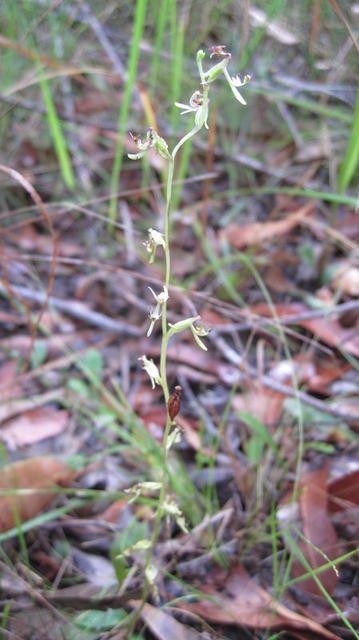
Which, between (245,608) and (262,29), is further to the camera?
(262,29)

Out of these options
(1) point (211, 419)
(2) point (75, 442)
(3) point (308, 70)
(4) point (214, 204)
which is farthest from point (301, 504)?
(3) point (308, 70)

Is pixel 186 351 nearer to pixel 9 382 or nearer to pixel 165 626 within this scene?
pixel 9 382

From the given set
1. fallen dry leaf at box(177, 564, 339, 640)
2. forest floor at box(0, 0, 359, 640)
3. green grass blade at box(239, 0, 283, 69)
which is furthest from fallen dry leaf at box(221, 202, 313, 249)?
fallen dry leaf at box(177, 564, 339, 640)

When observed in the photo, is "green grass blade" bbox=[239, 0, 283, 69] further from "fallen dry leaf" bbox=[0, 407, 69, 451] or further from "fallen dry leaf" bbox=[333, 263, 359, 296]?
"fallen dry leaf" bbox=[0, 407, 69, 451]

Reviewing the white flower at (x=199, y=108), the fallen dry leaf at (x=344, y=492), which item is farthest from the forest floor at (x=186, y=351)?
the white flower at (x=199, y=108)

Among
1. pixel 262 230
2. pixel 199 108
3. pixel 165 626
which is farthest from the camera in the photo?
pixel 262 230

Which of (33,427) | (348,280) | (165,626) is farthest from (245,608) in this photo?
(348,280)

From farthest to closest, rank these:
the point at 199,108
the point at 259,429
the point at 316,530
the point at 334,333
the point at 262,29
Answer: the point at 334,333, the point at 262,29, the point at 259,429, the point at 316,530, the point at 199,108
